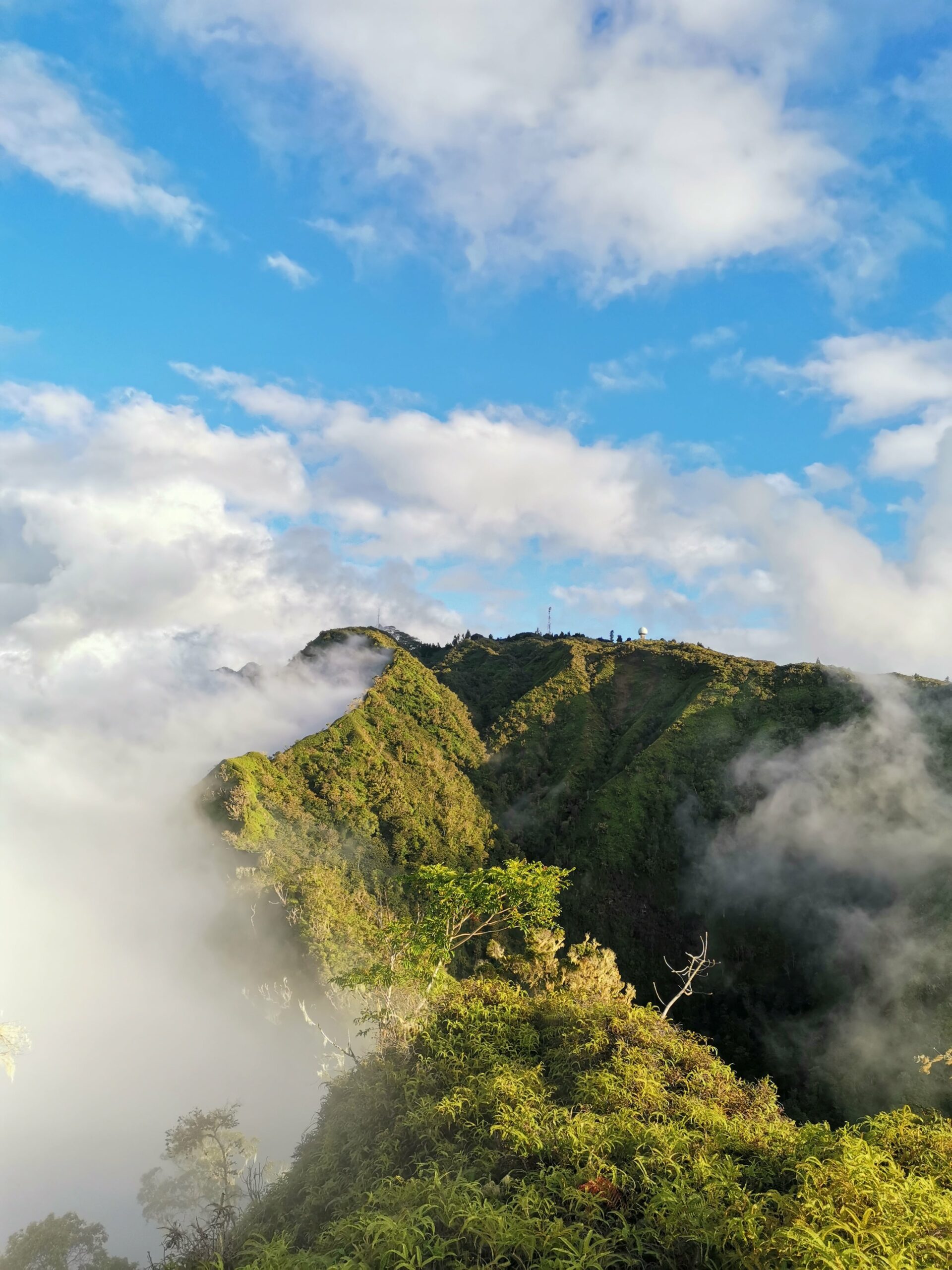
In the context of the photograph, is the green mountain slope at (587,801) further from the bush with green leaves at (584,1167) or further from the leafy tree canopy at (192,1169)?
the bush with green leaves at (584,1167)

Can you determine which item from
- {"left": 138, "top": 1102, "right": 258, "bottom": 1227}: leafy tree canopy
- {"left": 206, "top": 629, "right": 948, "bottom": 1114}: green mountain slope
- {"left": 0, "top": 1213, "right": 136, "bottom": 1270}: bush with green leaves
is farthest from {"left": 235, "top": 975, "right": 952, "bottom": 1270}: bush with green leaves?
{"left": 0, "top": 1213, "right": 136, "bottom": 1270}: bush with green leaves

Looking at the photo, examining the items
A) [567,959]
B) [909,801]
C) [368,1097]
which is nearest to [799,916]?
[909,801]

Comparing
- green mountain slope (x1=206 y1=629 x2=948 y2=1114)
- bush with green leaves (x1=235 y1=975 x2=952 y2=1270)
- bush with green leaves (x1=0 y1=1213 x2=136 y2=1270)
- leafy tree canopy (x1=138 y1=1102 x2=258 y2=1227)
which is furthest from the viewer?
green mountain slope (x1=206 y1=629 x2=948 y2=1114)

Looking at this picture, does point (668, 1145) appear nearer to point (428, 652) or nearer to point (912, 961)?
point (912, 961)

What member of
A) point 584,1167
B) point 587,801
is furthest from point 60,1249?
point 587,801

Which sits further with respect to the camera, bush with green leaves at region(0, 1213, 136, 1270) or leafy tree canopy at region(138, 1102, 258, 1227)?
leafy tree canopy at region(138, 1102, 258, 1227)

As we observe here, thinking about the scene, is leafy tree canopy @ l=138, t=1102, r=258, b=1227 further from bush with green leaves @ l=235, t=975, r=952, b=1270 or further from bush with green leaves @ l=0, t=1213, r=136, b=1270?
bush with green leaves @ l=235, t=975, r=952, b=1270

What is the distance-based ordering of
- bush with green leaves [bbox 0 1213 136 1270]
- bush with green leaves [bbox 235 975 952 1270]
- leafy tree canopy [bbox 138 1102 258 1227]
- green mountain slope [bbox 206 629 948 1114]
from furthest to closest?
1. green mountain slope [bbox 206 629 948 1114]
2. leafy tree canopy [bbox 138 1102 258 1227]
3. bush with green leaves [bbox 0 1213 136 1270]
4. bush with green leaves [bbox 235 975 952 1270]

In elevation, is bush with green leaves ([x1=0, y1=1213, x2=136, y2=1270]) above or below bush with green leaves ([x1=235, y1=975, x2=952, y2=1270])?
below

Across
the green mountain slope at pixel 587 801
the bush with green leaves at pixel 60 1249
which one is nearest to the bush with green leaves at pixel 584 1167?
the green mountain slope at pixel 587 801
